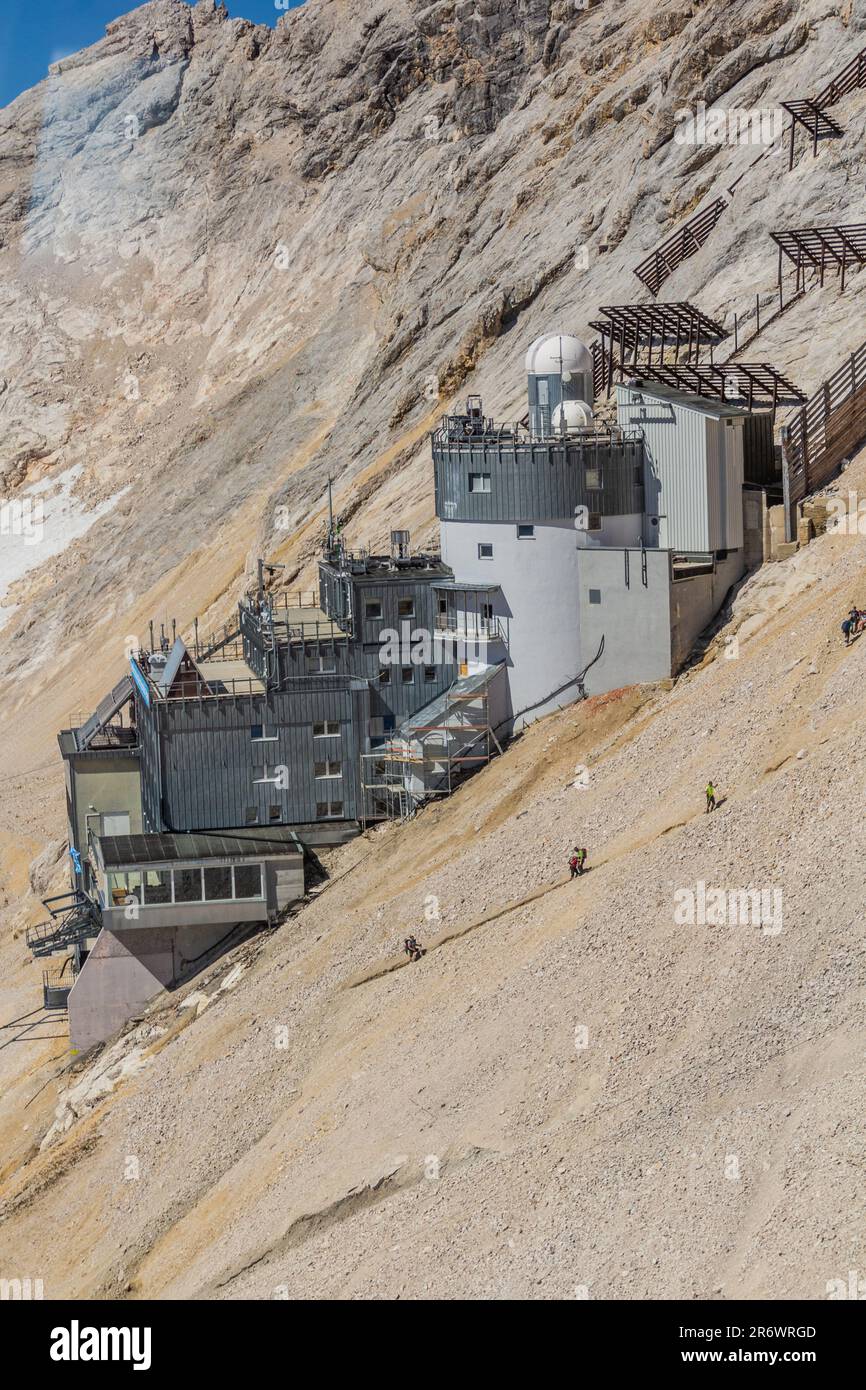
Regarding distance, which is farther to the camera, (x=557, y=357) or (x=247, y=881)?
(x=557, y=357)

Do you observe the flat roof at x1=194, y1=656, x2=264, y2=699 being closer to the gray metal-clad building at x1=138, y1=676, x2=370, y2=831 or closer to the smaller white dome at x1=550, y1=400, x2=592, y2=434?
the gray metal-clad building at x1=138, y1=676, x2=370, y2=831

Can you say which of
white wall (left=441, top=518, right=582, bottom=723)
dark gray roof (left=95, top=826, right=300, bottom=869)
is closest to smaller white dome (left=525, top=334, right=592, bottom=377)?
white wall (left=441, top=518, right=582, bottom=723)

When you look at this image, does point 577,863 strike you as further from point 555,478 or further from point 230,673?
point 230,673

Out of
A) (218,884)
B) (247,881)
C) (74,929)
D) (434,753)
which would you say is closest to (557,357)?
(434,753)

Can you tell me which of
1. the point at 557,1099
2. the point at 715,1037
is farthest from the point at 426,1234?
the point at 715,1037

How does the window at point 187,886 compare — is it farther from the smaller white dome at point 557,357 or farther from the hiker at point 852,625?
the hiker at point 852,625

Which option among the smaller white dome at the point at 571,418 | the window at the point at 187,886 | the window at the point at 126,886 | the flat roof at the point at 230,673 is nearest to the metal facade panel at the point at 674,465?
the smaller white dome at the point at 571,418

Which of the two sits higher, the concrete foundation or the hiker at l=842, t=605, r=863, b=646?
the hiker at l=842, t=605, r=863, b=646

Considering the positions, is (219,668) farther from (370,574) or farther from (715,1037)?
(715,1037)
